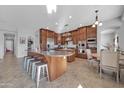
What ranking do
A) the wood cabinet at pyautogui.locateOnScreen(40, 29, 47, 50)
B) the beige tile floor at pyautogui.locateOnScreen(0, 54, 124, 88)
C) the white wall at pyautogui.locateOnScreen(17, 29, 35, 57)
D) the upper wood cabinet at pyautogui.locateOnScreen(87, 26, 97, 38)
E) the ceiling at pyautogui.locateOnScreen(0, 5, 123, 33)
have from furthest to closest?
the white wall at pyautogui.locateOnScreen(17, 29, 35, 57)
the wood cabinet at pyautogui.locateOnScreen(40, 29, 47, 50)
the upper wood cabinet at pyautogui.locateOnScreen(87, 26, 97, 38)
the ceiling at pyautogui.locateOnScreen(0, 5, 123, 33)
the beige tile floor at pyautogui.locateOnScreen(0, 54, 124, 88)

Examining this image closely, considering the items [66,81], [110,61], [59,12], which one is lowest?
[66,81]

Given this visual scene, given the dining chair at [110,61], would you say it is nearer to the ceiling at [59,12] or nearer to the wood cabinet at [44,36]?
the ceiling at [59,12]

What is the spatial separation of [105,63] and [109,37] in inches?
363

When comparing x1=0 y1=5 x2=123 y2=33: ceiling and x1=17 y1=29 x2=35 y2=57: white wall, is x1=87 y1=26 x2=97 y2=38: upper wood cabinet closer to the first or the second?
x1=0 y1=5 x2=123 y2=33: ceiling

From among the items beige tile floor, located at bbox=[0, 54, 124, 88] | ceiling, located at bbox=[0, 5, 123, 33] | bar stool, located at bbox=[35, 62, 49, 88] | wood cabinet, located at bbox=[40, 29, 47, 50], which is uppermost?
ceiling, located at bbox=[0, 5, 123, 33]

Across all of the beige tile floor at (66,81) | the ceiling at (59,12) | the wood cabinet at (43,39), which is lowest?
the beige tile floor at (66,81)

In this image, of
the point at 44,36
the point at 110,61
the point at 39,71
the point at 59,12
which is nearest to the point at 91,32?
the point at 59,12

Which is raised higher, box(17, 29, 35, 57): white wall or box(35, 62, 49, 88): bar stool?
box(17, 29, 35, 57): white wall

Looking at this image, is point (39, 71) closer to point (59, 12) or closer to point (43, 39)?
point (59, 12)

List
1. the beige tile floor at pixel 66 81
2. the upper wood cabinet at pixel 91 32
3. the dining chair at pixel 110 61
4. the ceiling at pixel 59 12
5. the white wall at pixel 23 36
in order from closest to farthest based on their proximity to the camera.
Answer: the beige tile floor at pixel 66 81 < the dining chair at pixel 110 61 < the ceiling at pixel 59 12 < the upper wood cabinet at pixel 91 32 < the white wall at pixel 23 36

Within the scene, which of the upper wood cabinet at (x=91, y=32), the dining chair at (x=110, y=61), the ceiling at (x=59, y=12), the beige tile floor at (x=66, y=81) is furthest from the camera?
the upper wood cabinet at (x=91, y=32)

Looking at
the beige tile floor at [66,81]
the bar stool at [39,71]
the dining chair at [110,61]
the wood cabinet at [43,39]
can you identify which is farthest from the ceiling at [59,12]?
the wood cabinet at [43,39]

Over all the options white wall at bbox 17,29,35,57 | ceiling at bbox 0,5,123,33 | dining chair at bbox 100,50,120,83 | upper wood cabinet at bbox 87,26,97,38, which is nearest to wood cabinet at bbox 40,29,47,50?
white wall at bbox 17,29,35,57

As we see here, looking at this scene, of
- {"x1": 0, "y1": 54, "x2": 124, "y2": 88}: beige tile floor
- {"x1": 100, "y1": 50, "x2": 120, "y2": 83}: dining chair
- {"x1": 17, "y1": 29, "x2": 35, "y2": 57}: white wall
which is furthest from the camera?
{"x1": 17, "y1": 29, "x2": 35, "y2": 57}: white wall
